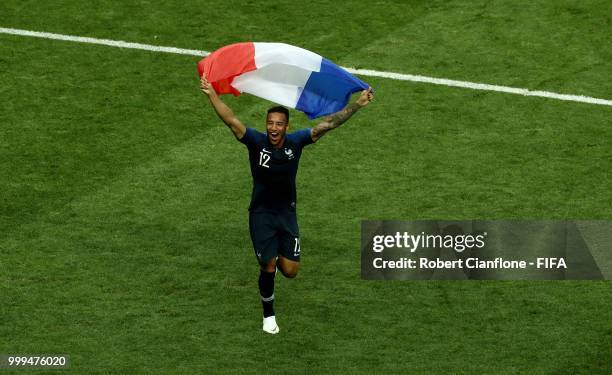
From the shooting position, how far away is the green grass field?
16.0 m

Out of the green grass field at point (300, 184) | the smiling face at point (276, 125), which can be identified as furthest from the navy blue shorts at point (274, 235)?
A: the smiling face at point (276, 125)

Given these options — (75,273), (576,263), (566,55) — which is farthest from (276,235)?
(566,55)

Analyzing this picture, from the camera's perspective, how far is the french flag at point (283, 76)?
55.9ft

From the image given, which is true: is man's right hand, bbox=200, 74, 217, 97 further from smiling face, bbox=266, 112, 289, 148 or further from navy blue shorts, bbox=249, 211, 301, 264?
navy blue shorts, bbox=249, 211, 301, 264

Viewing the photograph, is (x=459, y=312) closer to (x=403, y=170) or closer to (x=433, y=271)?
(x=433, y=271)

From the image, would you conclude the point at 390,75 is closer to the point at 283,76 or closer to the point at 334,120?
the point at 283,76

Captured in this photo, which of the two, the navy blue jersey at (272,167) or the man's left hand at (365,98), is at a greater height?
the man's left hand at (365,98)

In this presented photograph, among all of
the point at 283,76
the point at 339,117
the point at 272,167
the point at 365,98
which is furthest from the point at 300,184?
the point at 365,98

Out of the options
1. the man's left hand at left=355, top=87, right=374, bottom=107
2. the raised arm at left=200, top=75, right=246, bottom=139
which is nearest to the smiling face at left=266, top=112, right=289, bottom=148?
the raised arm at left=200, top=75, right=246, bottom=139

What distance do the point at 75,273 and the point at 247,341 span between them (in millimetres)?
2414

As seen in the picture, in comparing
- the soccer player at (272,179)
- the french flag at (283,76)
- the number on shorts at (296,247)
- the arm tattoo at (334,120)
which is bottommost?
the number on shorts at (296,247)

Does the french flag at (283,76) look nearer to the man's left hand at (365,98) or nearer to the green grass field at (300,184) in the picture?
the man's left hand at (365,98)

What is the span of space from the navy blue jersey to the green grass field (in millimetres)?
1243

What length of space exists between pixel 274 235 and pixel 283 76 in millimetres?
1941
